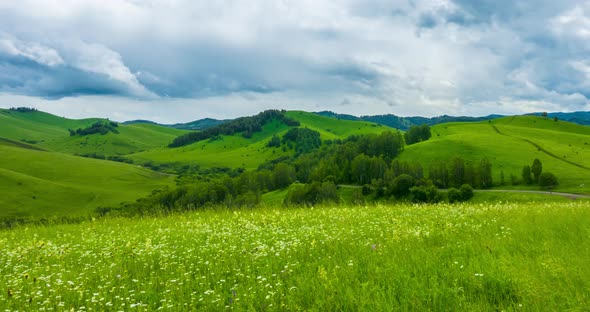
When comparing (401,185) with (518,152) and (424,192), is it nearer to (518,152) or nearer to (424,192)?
(424,192)

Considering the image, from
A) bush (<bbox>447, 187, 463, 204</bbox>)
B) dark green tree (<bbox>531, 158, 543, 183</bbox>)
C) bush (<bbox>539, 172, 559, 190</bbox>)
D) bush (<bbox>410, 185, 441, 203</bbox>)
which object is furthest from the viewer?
dark green tree (<bbox>531, 158, 543, 183</bbox>)

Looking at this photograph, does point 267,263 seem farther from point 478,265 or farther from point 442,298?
point 478,265

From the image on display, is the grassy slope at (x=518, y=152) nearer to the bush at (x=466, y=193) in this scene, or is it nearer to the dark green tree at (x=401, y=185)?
the bush at (x=466, y=193)

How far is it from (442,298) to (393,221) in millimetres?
6265

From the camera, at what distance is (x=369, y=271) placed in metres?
6.20

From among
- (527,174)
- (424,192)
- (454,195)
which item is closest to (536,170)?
(527,174)

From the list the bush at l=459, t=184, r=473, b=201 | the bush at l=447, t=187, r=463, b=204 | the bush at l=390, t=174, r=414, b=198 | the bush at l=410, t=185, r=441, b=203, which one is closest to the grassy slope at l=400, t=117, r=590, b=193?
the bush at l=459, t=184, r=473, b=201

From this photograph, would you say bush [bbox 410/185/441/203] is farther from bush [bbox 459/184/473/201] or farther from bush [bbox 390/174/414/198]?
bush [bbox 459/184/473/201]

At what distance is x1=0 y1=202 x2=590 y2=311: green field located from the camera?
501 centimetres

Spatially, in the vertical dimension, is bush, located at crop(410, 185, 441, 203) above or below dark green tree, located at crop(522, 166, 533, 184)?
below

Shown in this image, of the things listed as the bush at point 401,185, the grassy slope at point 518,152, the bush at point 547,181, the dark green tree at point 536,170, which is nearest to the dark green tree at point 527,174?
the dark green tree at point 536,170

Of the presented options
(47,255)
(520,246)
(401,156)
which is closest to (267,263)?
(520,246)

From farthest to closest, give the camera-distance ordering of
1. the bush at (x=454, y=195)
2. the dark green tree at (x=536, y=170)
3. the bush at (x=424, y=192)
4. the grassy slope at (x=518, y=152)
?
the grassy slope at (x=518, y=152) < the dark green tree at (x=536, y=170) < the bush at (x=424, y=192) < the bush at (x=454, y=195)

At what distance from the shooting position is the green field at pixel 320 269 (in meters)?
5.01
